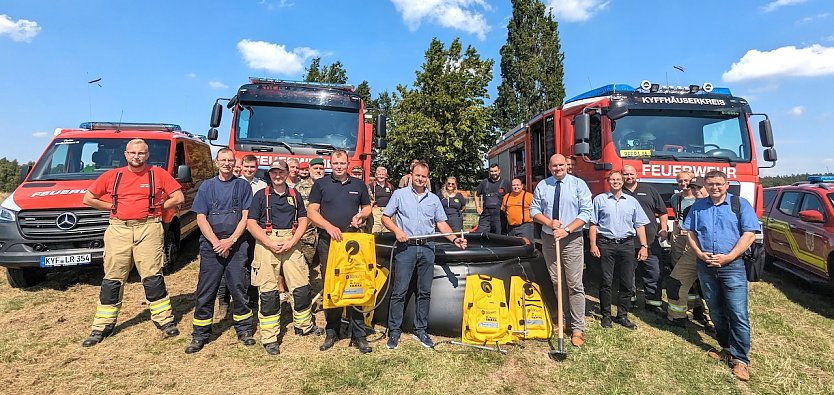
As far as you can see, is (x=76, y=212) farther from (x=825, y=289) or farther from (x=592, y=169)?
(x=825, y=289)

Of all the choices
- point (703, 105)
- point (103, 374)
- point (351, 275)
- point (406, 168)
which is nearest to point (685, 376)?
point (351, 275)

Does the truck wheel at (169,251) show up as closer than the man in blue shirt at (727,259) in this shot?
No

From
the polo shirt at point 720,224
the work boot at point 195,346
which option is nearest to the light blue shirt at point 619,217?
the polo shirt at point 720,224

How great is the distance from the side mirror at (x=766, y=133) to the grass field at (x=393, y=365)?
2.96 metres

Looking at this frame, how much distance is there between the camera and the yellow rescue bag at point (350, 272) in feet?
13.5

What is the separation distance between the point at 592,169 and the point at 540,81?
21.1 m

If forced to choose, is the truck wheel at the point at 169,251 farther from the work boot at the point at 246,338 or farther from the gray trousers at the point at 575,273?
the gray trousers at the point at 575,273

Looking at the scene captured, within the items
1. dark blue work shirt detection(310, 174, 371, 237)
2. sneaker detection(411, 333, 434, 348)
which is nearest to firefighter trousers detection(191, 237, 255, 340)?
dark blue work shirt detection(310, 174, 371, 237)

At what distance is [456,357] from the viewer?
4.06m

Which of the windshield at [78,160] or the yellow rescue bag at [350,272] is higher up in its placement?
the windshield at [78,160]

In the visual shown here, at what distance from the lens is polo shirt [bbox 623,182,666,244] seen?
5346 millimetres

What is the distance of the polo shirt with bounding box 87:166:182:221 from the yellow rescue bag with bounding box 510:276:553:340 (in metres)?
3.87

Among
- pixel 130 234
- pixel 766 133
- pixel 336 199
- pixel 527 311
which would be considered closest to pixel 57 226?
pixel 130 234

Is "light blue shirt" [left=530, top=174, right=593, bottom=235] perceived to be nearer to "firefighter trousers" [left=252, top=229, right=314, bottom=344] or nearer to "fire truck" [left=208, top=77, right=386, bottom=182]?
"firefighter trousers" [left=252, top=229, right=314, bottom=344]
